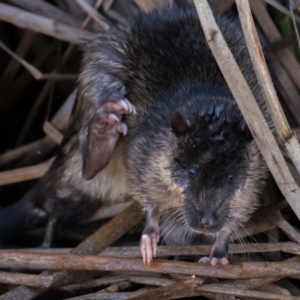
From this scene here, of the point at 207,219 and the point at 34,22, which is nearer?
the point at 207,219

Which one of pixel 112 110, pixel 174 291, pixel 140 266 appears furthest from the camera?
pixel 112 110

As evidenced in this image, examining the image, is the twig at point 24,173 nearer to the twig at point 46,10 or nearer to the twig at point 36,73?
the twig at point 36,73

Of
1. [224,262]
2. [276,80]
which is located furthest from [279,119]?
[276,80]

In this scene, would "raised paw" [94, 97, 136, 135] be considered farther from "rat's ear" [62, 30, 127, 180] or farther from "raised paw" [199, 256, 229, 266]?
"raised paw" [199, 256, 229, 266]

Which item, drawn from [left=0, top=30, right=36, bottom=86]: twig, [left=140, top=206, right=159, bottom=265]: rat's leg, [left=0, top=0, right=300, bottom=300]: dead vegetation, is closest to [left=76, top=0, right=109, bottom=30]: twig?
[left=0, top=0, right=300, bottom=300]: dead vegetation

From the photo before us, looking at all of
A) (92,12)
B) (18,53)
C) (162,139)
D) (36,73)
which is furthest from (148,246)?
(18,53)

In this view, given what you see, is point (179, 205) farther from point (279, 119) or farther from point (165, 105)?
point (279, 119)

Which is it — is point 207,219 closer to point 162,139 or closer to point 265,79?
point 162,139
